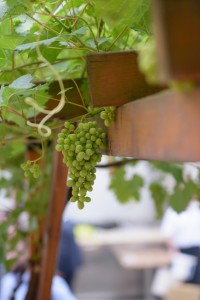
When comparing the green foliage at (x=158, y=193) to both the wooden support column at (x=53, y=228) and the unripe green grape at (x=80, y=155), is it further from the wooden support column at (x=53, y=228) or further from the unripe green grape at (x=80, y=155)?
the unripe green grape at (x=80, y=155)

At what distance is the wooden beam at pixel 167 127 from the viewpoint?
32 centimetres

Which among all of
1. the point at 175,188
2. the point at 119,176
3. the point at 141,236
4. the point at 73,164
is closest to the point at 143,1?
the point at 73,164

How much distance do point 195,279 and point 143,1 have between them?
315 centimetres

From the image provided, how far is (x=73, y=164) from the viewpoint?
60 cm

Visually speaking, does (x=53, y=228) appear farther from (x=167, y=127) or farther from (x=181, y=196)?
(x=167, y=127)

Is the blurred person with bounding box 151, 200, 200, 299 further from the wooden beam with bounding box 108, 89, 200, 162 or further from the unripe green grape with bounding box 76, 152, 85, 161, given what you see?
the wooden beam with bounding box 108, 89, 200, 162

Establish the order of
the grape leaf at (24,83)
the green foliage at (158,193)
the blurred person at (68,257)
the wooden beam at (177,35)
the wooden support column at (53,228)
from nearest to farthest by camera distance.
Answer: the wooden beam at (177,35)
the grape leaf at (24,83)
the wooden support column at (53,228)
the green foliage at (158,193)
the blurred person at (68,257)

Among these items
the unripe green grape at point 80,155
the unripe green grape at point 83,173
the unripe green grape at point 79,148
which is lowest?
the unripe green grape at point 83,173

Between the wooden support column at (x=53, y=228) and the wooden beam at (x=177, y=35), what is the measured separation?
0.82 meters

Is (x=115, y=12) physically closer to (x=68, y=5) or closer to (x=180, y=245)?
(x=68, y=5)

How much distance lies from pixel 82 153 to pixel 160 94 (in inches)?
9.1

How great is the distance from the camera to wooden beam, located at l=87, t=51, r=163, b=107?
0.50 m

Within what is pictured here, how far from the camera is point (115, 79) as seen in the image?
516 millimetres

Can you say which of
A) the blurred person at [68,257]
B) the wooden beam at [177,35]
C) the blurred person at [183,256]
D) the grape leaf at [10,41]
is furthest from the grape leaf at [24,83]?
the blurred person at [183,256]
